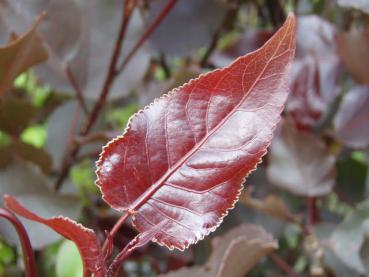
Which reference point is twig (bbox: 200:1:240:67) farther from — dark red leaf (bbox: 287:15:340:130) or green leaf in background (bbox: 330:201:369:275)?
green leaf in background (bbox: 330:201:369:275)

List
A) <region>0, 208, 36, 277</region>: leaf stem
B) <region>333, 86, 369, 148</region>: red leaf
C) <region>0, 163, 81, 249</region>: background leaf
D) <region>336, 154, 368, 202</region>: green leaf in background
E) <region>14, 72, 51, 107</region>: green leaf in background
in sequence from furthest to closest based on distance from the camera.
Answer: <region>14, 72, 51, 107</region>: green leaf in background, <region>336, 154, 368, 202</region>: green leaf in background, <region>333, 86, 369, 148</region>: red leaf, <region>0, 163, 81, 249</region>: background leaf, <region>0, 208, 36, 277</region>: leaf stem

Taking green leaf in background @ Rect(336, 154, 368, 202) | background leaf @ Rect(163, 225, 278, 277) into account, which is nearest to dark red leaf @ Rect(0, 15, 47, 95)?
background leaf @ Rect(163, 225, 278, 277)

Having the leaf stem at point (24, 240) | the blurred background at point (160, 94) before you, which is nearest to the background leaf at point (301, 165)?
the blurred background at point (160, 94)

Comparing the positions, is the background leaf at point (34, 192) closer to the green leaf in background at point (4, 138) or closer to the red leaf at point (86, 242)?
the green leaf in background at point (4, 138)

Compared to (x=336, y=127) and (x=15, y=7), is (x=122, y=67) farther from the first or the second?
(x=336, y=127)

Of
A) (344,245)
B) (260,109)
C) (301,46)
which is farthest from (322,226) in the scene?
(260,109)

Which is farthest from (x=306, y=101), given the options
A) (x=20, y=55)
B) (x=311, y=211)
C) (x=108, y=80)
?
(x=20, y=55)
